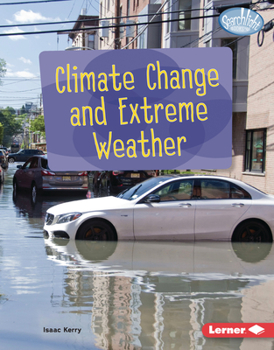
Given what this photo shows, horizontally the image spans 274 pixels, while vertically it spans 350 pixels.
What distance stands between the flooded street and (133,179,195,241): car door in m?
0.22

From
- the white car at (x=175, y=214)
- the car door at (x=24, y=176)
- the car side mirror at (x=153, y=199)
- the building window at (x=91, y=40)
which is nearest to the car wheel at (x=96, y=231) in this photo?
the white car at (x=175, y=214)

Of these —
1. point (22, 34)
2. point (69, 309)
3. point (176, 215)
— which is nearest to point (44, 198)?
point (22, 34)

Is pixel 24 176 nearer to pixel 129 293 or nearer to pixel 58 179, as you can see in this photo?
pixel 58 179

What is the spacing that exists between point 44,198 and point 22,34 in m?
6.05

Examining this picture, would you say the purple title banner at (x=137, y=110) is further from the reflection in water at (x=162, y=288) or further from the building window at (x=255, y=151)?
the building window at (x=255, y=151)

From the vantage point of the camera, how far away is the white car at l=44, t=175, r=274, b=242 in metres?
9.47

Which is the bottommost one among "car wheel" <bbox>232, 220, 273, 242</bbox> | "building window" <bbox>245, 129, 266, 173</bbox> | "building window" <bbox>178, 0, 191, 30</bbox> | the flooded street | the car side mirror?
the flooded street

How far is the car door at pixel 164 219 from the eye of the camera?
9492mm

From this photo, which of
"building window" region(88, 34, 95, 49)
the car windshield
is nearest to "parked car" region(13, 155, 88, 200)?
the car windshield

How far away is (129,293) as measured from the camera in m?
Result: 6.31

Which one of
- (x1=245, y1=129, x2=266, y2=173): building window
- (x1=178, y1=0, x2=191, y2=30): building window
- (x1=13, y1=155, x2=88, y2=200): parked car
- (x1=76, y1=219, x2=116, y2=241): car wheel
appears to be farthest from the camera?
(x1=178, y1=0, x2=191, y2=30): building window

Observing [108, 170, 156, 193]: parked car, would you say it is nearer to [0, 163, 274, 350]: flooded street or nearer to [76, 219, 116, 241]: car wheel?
[0, 163, 274, 350]: flooded street

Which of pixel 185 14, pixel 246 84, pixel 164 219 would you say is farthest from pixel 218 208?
pixel 185 14

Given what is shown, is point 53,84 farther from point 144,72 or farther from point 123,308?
point 123,308
